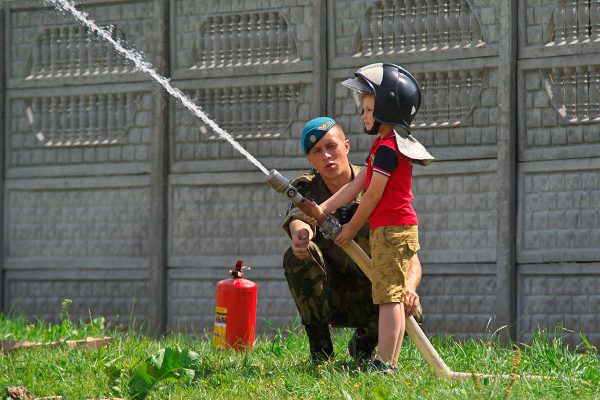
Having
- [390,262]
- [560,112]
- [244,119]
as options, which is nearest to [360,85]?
[390,262]

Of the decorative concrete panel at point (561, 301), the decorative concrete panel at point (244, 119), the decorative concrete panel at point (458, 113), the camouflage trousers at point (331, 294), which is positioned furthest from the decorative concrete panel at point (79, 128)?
the camouflage trousers at point (331, 294)

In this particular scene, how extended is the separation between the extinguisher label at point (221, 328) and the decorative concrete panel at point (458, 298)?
5.03 ft

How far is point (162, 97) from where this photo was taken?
27.8 ft

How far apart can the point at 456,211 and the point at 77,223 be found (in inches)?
115

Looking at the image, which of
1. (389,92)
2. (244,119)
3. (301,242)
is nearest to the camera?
(389,92)

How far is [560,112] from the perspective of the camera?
7.29 meters

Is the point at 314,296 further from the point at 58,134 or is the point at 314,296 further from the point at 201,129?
the point at 58,134

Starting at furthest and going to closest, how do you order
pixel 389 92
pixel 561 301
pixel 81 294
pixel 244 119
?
pixel 81 294
pixel 244 119
pixel 561 301
pixel 389 92

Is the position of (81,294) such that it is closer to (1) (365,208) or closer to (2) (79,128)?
(2) (79,128)

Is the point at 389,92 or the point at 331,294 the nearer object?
the point at 389,92

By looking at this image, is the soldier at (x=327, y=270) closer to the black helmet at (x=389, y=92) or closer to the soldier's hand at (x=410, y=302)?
the soldier's hand at (x=410, y=302)

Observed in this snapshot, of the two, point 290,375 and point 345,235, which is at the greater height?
point 345,235

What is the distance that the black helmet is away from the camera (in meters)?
5.24

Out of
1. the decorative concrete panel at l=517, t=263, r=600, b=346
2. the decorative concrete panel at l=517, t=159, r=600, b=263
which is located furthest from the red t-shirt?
the decorative concrete panel at l=517, t=159, r=600, b=263
